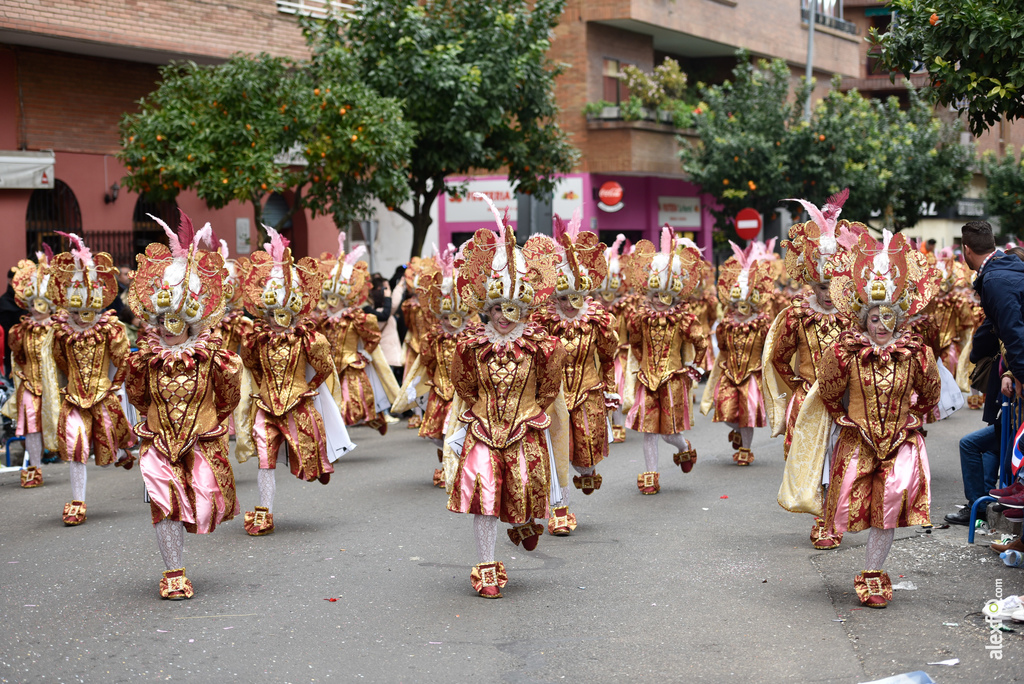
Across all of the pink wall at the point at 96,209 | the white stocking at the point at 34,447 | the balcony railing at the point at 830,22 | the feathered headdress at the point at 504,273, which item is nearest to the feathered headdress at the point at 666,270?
the feathered headdress at the point at 504,273

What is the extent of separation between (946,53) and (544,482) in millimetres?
3733

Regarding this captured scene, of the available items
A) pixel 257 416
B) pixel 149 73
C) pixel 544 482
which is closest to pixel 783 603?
pixel 544 482

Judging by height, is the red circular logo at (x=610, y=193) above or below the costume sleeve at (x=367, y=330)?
above

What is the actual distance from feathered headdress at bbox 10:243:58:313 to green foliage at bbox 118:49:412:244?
13.9 feet

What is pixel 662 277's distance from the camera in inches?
410

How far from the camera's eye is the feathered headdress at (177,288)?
7.09m

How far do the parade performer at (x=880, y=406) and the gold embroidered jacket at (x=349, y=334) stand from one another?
6563 millimetres

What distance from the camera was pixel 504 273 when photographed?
6844mm

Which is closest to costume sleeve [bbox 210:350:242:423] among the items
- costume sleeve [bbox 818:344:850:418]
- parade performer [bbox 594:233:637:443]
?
costume sleeve [bbox 818:344:850:418]

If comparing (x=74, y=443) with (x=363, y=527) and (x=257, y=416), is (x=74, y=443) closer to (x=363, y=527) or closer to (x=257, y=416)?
(x=257, y=416)

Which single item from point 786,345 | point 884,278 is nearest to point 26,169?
point 786,345

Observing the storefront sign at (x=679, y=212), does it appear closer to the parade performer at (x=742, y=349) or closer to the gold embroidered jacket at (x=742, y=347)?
the parade performer at (x=742, y=349)

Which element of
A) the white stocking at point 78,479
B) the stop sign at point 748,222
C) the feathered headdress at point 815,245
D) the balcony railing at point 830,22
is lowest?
the white stocking at point 78,479

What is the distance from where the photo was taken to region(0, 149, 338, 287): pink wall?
17453mm
